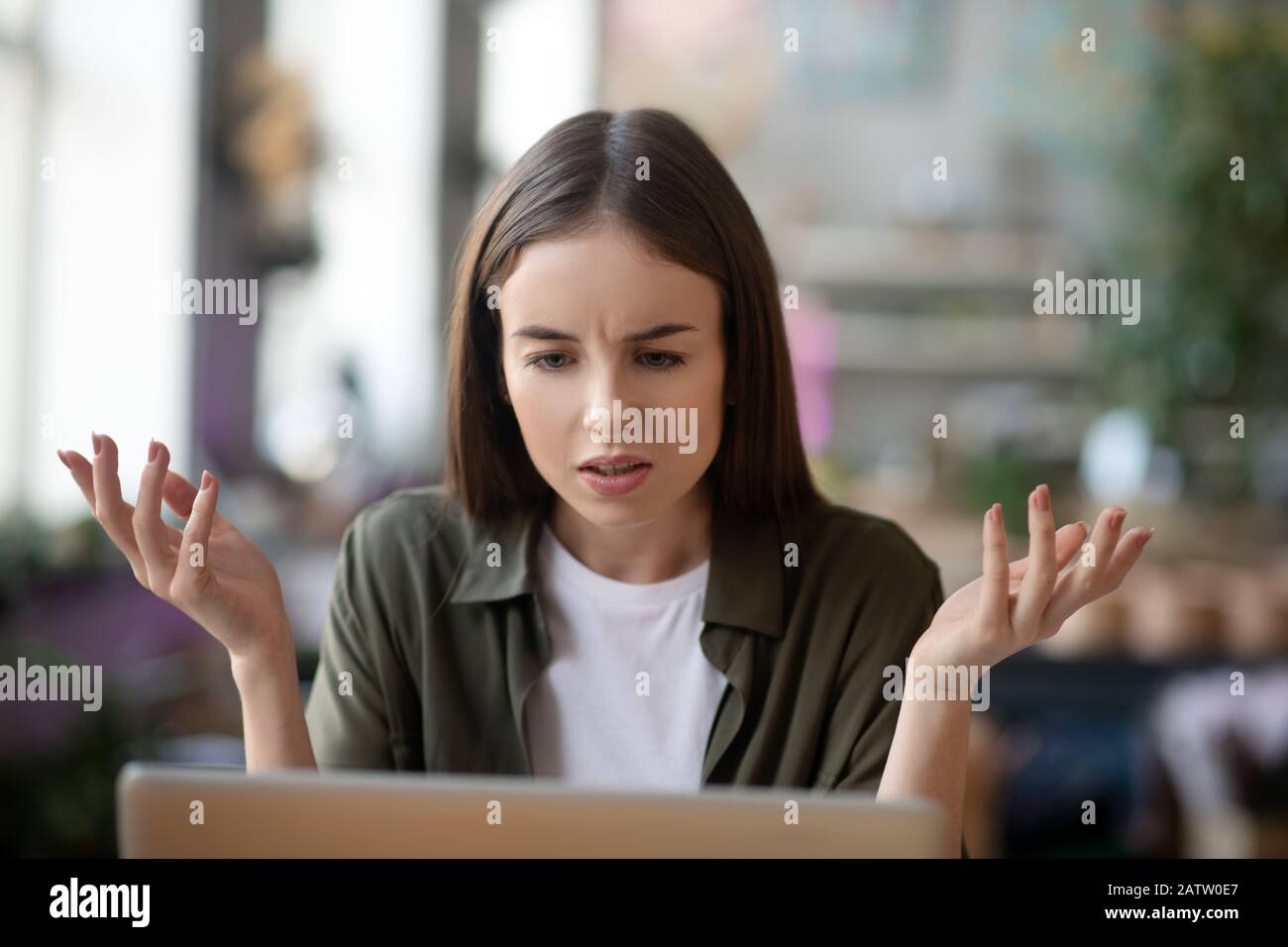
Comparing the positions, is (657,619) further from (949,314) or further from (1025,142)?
(1025,142)

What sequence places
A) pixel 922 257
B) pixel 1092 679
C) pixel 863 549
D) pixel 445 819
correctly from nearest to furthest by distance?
pixel 445 819, pixel 863 549, pixel 1092 679, pixel 922 257

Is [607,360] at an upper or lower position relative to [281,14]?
lower

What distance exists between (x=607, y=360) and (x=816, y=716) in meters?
0.30

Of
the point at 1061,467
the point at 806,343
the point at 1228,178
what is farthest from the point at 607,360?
the point at 1061,467

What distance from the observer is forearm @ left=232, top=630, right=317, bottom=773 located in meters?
0.84

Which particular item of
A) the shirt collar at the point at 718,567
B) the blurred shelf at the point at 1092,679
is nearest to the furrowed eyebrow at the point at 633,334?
the shirt collar at the point at 718,567

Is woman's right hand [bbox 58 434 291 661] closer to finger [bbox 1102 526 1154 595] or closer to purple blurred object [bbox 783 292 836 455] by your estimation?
finger [bbox 1102 526 1154 595]

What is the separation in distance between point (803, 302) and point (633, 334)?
4.11 m

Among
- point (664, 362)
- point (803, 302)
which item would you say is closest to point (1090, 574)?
point (664, 362)

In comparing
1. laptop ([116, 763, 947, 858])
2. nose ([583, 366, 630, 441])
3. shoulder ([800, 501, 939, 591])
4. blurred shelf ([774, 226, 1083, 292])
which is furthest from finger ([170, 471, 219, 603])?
blurred shelf ([774, 226, 1083, 292])

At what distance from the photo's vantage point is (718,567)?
95 centimetres

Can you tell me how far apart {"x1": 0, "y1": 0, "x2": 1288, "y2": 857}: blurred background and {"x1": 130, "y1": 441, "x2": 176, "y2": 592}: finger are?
0.33 meters

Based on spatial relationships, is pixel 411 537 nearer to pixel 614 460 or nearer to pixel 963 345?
pixel 614 460

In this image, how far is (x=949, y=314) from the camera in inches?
192
